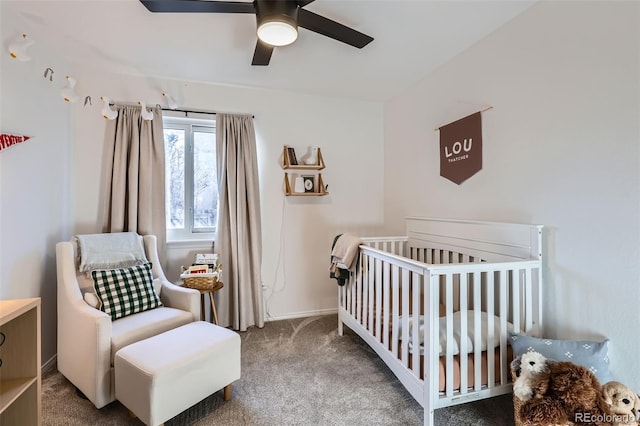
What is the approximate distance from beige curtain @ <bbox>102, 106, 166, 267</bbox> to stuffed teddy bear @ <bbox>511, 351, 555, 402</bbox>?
270 cm

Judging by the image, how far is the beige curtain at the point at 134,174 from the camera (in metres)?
2.55

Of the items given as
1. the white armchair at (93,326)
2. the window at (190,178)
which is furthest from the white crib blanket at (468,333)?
the window at (190,178)

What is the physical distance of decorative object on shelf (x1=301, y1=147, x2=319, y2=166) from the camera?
315 centimetres

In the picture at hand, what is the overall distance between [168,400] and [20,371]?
2.10 ft

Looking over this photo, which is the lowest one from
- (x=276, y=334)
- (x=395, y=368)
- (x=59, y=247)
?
(x=276, y=334)

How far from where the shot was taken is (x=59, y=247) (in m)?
2.00

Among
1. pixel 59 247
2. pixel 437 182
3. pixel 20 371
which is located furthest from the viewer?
pixel 437 182

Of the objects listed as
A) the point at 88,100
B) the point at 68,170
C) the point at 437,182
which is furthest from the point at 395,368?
the point at 88,100

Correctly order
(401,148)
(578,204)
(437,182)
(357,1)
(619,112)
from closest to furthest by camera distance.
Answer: (619,112)
(578,204)
(357,1)
(437,182)
(401,148)

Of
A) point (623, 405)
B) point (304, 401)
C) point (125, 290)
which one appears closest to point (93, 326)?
point (125, 290)

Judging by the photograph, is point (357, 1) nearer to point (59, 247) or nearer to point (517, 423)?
point (517, 423)

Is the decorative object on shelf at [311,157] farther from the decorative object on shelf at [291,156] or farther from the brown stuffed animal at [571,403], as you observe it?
the brown stuffed animal at [571,403]

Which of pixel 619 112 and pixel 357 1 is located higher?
pixel 357 1

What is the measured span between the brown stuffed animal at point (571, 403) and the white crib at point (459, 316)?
0.95 feet
